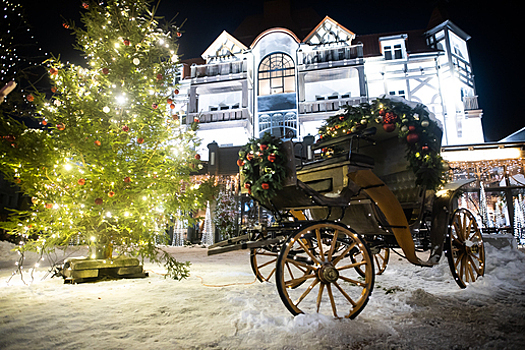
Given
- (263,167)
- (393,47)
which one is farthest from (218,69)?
(263,167)

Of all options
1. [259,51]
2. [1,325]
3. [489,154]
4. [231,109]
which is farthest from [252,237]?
[259,51]

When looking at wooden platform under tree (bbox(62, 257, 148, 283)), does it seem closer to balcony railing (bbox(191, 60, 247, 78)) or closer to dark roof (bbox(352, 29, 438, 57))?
balcony railing (bbox(191, 60, 247, 78))

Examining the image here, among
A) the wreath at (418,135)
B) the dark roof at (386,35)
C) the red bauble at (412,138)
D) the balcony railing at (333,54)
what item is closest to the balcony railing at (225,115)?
the balcony railing at (333,54)

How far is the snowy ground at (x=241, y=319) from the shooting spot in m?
2.29

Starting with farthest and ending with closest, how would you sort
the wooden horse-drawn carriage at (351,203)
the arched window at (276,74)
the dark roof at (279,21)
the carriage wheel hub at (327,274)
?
the dark roof at (279,21) → the arched window at (276,74) → the wooden horse-drawn carriage at (351,203) → the carriage wheel hub at (327,274)

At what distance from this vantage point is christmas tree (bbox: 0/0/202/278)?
14.5ft

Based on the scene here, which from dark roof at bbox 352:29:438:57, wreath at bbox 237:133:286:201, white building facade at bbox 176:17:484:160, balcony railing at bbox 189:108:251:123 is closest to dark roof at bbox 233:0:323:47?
white building facade at bbox 176:17:484:160

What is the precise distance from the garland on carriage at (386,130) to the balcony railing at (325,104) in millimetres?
17364

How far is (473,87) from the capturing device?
2186 cm

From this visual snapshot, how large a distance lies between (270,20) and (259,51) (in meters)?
3.88

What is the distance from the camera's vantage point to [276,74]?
2405cm

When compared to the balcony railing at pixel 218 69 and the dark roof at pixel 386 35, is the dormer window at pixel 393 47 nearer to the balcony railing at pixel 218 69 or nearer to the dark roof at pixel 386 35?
the dark roof at pixel 386 35

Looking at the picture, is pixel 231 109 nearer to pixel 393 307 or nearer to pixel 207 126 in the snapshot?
pixel 207 126

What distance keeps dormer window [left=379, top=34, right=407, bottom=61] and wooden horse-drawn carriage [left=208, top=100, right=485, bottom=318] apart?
2173 cm
